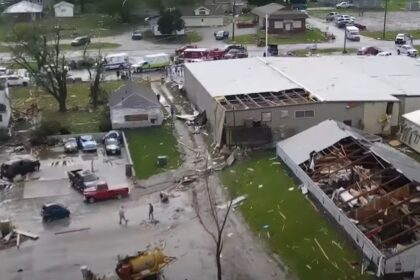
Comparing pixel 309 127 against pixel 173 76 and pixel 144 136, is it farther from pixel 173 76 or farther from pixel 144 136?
pixel 173 76

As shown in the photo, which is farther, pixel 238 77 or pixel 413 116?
pixel 238 77

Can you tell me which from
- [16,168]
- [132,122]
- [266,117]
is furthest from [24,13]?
[266,117]

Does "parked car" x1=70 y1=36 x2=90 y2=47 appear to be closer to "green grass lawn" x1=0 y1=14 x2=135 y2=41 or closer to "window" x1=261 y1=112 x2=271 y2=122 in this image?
"green grass lawn" x1=0 y1=14 x2=135 y2=41

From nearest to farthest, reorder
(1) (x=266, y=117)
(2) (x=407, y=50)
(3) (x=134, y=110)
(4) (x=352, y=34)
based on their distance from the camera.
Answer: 1. (1) (x=266, y=117)
2. (3) (x=134, y=110)
3. (2) (x=407, y=50)
4. (4) (x=352, y=34)

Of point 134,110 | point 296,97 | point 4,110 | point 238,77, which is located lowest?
point 134,110

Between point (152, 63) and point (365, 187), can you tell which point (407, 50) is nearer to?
point (152, 63)

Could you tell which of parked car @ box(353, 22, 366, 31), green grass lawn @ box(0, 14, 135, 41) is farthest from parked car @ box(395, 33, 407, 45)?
green grass lawn @ box(0, 14, 135, 41)
